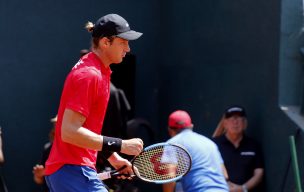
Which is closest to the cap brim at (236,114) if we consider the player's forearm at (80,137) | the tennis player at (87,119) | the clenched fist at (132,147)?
the tennis player at (87,119)

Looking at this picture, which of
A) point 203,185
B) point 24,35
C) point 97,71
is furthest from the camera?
point 24,35

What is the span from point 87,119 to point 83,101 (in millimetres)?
180

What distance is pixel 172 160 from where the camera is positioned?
554cm

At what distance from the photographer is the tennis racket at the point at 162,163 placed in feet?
17.3

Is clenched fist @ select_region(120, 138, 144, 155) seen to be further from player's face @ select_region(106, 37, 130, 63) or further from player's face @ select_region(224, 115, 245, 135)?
player's face @ select_region(224, 115, 245, 135)

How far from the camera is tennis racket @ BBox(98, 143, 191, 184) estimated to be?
5281 millimetres

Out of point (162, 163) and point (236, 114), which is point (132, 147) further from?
point (236, 114)

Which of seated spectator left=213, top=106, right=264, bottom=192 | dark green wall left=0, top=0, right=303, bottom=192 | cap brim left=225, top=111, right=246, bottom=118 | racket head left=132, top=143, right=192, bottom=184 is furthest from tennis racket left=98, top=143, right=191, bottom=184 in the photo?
dark green wall left=0, top=0, right=303, bottom=192

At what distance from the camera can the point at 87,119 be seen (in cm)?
468

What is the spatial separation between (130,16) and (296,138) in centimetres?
342

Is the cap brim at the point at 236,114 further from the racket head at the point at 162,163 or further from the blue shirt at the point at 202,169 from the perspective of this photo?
the racket head at the point at 162,163

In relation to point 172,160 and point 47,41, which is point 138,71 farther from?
point 172,160

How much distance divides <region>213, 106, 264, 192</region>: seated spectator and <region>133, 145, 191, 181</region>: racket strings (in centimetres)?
213

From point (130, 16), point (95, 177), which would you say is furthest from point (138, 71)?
point (95, 177)
